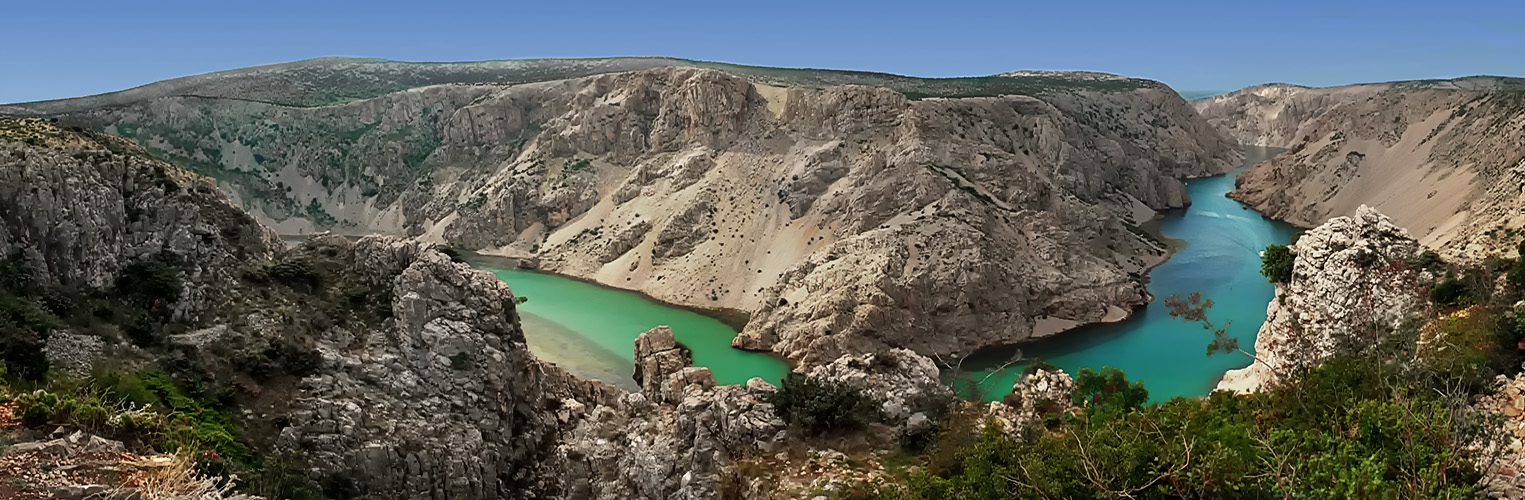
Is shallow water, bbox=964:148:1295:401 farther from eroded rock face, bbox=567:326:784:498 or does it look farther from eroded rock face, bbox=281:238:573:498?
eroded rock face, bbox=281:238:573:498

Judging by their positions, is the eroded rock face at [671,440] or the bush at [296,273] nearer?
the eroded rock face at [671,440]

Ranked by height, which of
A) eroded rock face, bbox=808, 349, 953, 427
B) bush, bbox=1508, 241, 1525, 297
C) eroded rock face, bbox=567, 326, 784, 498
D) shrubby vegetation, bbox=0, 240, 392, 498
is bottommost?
eroded rock face, bbox=567, 326, 784, 498

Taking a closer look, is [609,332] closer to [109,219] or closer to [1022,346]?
[1022,346]

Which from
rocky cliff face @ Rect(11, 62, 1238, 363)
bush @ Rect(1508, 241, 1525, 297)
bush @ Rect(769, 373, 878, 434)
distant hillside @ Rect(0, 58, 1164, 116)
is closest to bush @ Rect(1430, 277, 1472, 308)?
bush @ Rect(1508, 241, 1525, 297)

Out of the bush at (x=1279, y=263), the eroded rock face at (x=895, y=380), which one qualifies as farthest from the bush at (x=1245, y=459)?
the bush at (x=1279, y=263)

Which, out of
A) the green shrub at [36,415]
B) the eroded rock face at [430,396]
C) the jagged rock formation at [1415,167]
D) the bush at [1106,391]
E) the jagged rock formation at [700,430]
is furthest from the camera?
the jagged rock formation at [1415,167]

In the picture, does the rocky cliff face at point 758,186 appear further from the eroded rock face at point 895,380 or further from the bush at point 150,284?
the bush at point 150,284

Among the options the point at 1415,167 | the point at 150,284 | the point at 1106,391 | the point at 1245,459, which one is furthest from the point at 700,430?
the point at 1415,167
